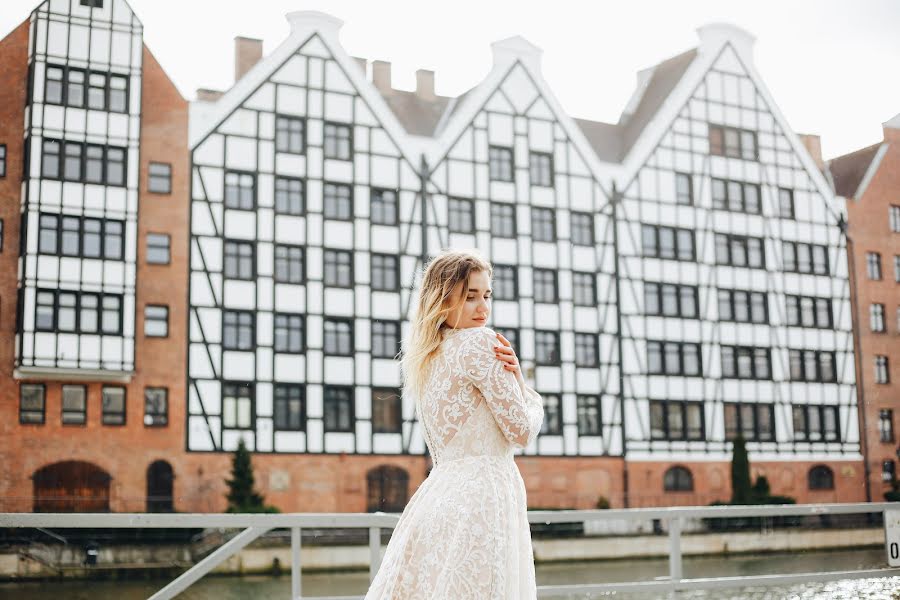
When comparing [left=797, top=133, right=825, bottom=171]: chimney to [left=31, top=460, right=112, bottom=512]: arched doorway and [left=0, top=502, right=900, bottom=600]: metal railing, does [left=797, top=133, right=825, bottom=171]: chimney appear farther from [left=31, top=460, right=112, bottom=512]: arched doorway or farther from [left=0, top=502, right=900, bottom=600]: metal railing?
[left=0, top=502, right=900, bottom=600]: metal railing

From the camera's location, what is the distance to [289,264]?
33.6 m

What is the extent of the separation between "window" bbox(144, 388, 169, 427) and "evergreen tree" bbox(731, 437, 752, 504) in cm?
1868

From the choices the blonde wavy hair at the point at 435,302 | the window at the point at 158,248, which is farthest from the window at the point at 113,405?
the blonde wavy hair at the point at 435,302

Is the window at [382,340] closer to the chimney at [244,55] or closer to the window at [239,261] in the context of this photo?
the window at [239,261]

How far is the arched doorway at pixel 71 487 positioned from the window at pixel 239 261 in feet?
22.4

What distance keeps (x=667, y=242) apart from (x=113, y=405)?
787 inches

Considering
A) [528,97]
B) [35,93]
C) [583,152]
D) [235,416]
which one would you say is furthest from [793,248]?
[35,93]

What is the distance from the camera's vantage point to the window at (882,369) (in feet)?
144

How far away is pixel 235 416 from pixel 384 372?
4.91 meters

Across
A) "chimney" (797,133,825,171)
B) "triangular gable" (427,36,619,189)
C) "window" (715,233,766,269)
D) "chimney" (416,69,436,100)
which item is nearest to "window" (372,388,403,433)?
"triangular gable" (427,36,619,189)

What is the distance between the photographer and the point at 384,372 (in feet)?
113

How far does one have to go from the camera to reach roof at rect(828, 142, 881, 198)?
4562cm

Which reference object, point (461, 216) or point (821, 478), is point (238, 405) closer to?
point (461, 216)

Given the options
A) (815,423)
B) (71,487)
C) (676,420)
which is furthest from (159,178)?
(815,423)
